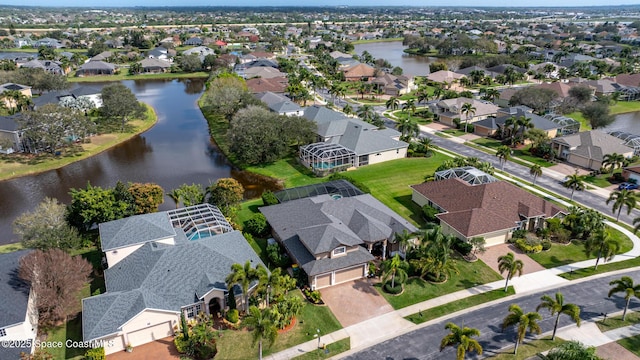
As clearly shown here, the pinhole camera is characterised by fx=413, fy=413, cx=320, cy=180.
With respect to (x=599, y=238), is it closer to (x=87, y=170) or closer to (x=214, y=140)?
(x=214, y=140)

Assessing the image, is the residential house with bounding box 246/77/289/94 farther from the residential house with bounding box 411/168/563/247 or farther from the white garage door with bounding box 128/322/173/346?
the white garage door with bounding box 128/322/173/346

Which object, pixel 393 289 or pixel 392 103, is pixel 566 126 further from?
pixel 393 289

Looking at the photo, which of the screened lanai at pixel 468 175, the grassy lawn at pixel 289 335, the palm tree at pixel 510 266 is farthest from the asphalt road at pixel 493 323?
the screened lanai at pixel 468 175

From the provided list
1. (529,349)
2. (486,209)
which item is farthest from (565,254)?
(529,349)

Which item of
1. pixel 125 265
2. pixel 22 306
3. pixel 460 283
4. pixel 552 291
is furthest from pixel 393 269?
pixel 22 306

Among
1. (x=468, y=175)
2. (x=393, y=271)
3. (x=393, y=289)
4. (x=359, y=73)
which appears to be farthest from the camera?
(x=359, y=73)

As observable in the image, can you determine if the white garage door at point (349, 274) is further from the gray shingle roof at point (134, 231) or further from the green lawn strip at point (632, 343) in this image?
the green lawn strip at point (632, 343)

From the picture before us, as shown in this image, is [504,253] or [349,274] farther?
[504,253]
